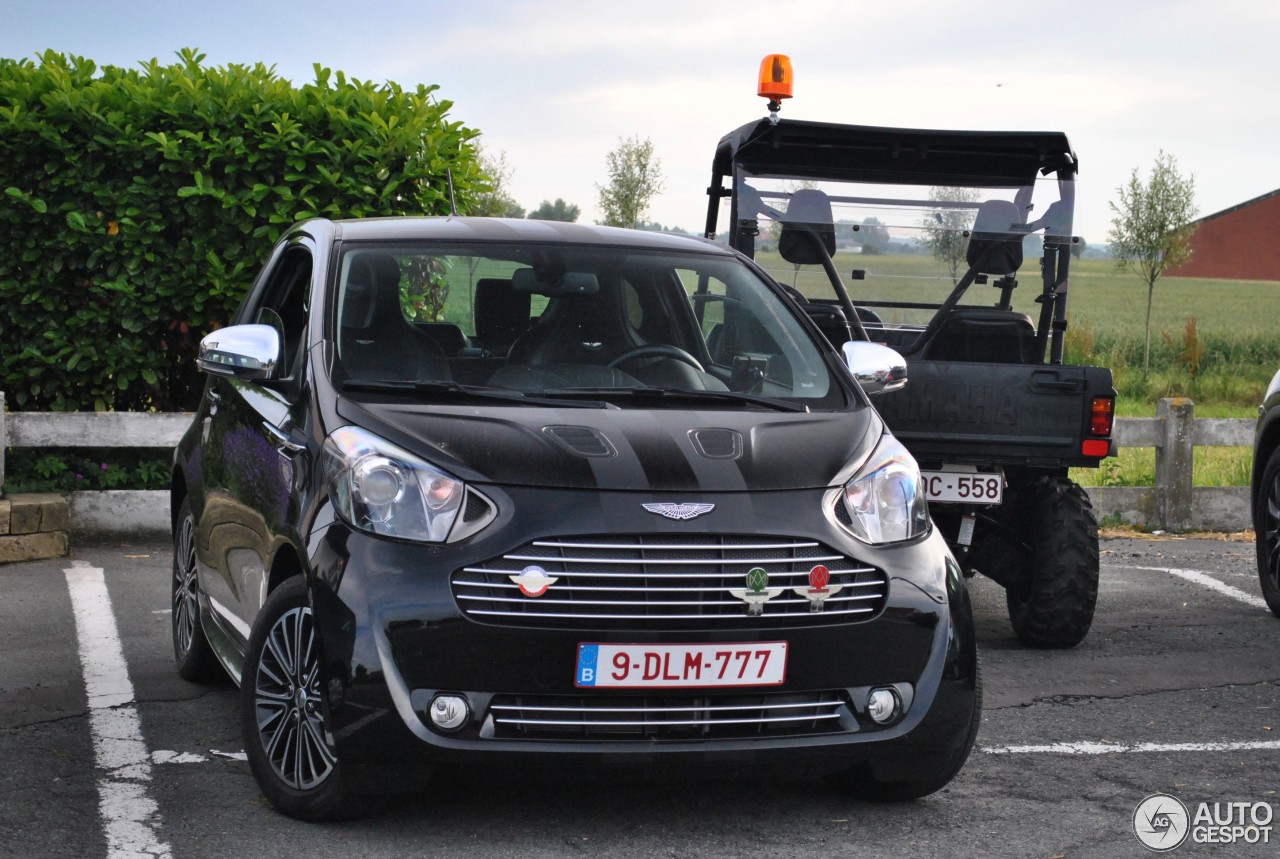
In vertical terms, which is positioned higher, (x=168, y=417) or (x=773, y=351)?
(x=773, y=351)

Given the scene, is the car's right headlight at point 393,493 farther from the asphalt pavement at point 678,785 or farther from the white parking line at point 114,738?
the white parking line at point 114,738

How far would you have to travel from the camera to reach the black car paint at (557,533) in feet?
13.1

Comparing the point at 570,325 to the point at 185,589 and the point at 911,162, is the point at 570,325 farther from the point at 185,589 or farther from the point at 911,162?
the point at 911,162

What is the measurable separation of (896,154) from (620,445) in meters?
4.95

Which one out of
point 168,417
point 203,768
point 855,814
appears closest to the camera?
point 855,814

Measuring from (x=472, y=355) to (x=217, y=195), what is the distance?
213 inches

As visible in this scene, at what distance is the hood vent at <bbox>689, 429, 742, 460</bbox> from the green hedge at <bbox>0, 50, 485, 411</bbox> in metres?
6.09

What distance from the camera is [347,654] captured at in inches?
159

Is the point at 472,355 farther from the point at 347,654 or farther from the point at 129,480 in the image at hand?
the point at 129,480

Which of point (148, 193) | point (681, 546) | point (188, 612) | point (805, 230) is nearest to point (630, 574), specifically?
point (681, 546)

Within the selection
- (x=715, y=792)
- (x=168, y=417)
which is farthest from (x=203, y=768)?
(x=168, y=417)

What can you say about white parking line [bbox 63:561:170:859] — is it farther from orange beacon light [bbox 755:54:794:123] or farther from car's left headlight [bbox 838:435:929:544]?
orange beacon light [bbox 755:54:794:123]

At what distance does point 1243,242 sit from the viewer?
8656 cm

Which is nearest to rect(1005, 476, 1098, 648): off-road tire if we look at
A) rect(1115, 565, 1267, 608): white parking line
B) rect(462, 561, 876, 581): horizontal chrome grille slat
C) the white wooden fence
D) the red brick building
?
rect(1115, 565, 1267, 608): white parking line
